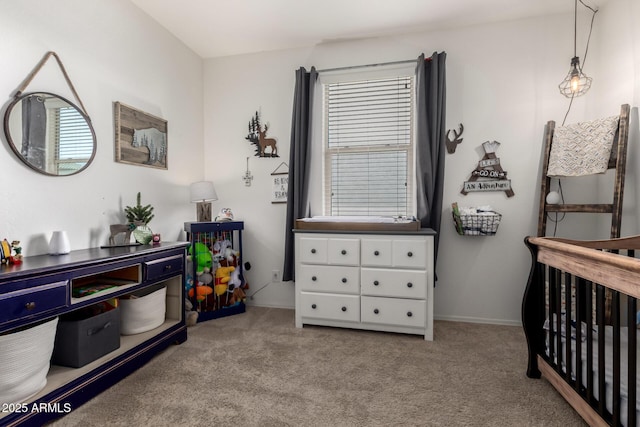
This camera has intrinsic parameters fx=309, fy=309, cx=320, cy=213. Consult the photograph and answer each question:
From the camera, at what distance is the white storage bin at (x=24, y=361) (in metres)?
1.27

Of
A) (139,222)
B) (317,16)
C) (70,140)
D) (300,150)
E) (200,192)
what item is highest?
(317,16)

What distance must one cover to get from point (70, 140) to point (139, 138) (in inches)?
21.7

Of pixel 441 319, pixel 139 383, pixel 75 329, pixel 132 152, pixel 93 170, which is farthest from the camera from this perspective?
pixel 441 319

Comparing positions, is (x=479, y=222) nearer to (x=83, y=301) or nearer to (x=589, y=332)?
(x=589, y=332)

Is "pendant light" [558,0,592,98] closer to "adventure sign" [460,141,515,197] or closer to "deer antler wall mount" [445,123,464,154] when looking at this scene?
"adventure sign" [460,141,515,197]

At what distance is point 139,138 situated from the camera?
2.41 m

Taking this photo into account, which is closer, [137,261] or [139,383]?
[139,383]

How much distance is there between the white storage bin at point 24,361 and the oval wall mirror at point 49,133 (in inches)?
35.6

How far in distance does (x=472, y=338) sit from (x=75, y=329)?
2.57 m

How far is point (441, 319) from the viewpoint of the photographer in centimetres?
275

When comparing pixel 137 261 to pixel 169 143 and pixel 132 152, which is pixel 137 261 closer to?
pixel 132 152

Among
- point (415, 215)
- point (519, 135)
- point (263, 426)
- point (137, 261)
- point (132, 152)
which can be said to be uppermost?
point (519, 135)

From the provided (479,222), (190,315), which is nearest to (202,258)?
(190,315)

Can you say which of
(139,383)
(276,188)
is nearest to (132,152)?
(276,188)
